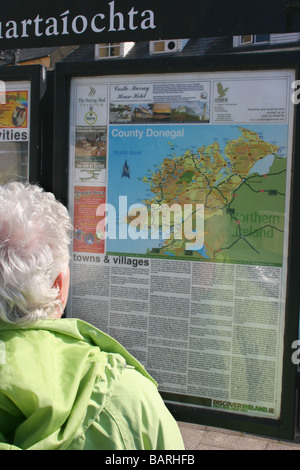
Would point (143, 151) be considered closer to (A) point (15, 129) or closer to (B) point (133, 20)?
(B) point (133, 20)

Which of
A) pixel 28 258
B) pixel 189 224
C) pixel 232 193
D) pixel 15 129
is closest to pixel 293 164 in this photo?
pixel 232 193

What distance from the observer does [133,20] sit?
2.07 meters

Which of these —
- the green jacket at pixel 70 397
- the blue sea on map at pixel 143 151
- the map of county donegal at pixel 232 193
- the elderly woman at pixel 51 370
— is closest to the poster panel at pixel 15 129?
the blue sea on map at pixel 143 151

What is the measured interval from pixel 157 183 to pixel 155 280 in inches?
17.2

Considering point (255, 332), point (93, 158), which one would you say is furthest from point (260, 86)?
point (255, 332)

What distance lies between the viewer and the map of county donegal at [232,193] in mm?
2088

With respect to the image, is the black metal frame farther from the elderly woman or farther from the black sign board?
the elderly woman

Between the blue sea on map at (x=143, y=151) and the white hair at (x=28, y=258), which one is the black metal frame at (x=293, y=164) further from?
the white hair at (x=28, y=258)

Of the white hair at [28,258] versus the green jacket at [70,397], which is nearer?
the green jacket at [70,397]

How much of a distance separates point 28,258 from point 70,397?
351mm

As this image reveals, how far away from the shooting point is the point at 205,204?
7.23ft

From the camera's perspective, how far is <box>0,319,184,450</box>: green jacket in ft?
3.63

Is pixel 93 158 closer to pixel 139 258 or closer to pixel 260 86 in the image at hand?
pixel 139 258

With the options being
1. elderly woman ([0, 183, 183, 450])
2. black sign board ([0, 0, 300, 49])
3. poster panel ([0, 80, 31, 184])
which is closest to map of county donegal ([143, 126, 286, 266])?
black sign board ([0, 0, 300, 49])
